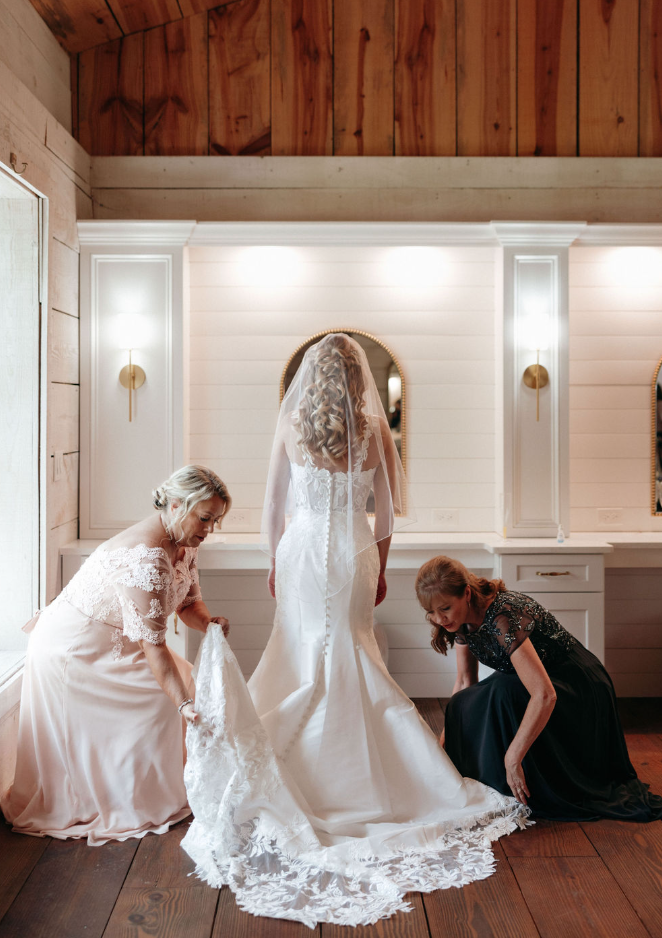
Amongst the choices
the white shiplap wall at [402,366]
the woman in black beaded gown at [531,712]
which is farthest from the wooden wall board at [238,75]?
the woman in black beaded gown at [531,712]

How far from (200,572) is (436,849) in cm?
200

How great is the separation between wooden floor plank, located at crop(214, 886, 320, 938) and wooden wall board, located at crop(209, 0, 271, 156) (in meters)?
3.73

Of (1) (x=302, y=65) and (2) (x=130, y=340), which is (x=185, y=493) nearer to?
(2) (x=130, y=340)

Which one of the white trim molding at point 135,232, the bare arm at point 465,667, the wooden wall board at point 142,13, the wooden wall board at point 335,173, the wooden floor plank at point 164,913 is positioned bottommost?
the wooden floor plank at point 164,913

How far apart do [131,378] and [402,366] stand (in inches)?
57.9

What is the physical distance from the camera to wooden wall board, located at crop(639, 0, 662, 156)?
4.46 meters

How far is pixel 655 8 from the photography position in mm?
4457

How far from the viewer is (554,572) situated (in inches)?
158

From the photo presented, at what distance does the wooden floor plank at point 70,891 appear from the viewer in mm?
2201

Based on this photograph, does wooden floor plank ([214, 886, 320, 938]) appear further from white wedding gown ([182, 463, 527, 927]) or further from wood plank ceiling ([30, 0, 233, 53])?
wood plank ceiling ([30, 0, 233, 53])

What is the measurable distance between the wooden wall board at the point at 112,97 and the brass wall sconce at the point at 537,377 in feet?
8.05

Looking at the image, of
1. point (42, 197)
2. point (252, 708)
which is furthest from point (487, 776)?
point (42, 197)

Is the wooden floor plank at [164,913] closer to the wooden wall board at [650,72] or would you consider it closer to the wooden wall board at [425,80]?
the wooden wall board at [425,80]

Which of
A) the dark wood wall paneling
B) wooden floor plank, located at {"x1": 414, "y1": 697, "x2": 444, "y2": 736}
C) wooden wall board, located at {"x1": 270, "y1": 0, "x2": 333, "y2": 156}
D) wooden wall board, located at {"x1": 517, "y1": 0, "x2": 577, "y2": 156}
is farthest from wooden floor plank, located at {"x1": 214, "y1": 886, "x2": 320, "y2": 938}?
wooden wall board, located at {"x1": 517, "y1": 0, "x2": 577, "y2": 156}
